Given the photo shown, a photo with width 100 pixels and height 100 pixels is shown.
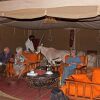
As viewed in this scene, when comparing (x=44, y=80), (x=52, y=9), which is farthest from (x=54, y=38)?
(x=52, y=9)

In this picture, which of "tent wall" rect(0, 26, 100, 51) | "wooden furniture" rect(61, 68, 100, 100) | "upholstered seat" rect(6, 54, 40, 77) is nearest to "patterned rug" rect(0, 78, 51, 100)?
"upholstered seat" rect(6, 54, 40, 77)

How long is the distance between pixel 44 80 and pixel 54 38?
731 centimetres

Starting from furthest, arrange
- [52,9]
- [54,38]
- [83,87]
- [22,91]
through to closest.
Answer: [54,38]
[22,91]
[83,87]
[52,9]

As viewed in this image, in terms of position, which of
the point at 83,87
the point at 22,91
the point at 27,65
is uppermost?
the point at 27,65

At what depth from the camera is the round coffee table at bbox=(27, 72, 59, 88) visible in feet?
26.8

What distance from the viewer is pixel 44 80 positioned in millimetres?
8336

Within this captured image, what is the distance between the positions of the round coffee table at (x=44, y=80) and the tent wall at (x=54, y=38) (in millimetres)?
5406

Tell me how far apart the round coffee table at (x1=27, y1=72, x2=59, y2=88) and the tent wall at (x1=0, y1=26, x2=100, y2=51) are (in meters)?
5.41

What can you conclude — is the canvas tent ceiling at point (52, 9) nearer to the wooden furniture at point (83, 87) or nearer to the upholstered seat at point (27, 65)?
the wooden furniture at point (83, 87)

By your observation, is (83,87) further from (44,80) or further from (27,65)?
(27,65)

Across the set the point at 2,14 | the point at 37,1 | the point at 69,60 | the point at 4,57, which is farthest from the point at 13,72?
the point at 37,1

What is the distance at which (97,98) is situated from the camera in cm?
711

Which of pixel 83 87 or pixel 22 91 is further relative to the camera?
pixel 22 91

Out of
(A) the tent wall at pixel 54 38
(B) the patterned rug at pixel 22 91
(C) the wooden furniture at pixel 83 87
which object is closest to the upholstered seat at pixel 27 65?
(B) the patterned rug at pixel 22 91
